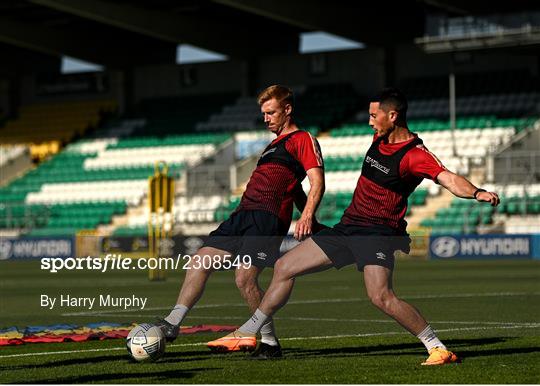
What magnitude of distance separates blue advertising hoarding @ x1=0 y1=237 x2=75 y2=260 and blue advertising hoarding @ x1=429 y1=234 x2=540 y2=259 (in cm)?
1199

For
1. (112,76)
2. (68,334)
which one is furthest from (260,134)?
(68,334)

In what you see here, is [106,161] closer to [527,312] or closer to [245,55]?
[245,55]

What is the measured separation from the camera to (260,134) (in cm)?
4988

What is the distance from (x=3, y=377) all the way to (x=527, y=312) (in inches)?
335

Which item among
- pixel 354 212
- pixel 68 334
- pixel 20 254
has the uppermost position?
pixel 354 212

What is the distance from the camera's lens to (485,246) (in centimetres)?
3609

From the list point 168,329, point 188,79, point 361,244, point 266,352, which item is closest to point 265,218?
point 361,244

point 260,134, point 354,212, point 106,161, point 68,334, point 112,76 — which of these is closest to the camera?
point 354,212

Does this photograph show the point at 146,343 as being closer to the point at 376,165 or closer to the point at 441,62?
the point at 376,165

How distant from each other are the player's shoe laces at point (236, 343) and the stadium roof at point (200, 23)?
109ft

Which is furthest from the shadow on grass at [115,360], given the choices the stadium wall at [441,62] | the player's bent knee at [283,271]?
the stadium wall at [441,62]

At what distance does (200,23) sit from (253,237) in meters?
42.8

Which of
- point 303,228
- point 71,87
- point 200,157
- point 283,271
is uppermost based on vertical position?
point 71,87

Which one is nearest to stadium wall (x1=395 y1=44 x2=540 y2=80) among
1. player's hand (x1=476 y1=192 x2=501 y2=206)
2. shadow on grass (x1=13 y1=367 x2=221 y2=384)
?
player's hand (x1=476 y1=192 x2=501 y2=206)
